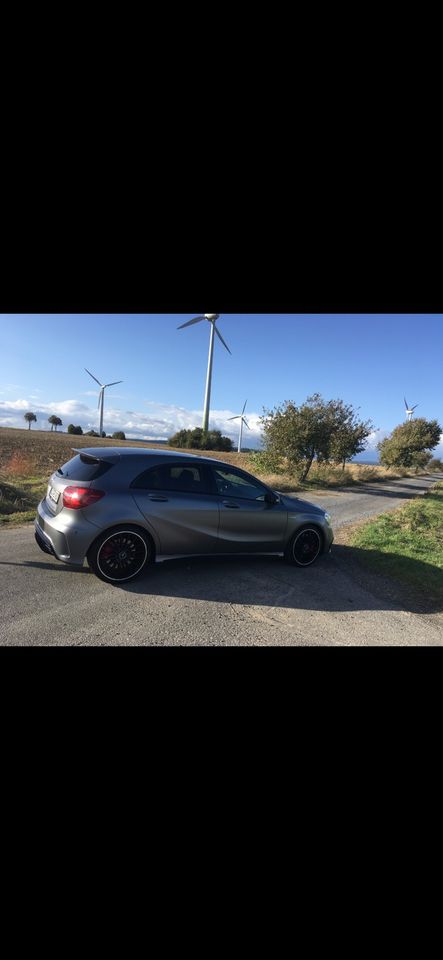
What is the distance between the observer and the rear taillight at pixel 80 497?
11.7ft

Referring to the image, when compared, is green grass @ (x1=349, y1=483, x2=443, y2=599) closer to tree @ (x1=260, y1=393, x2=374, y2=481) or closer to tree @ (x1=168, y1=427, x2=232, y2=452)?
tree @ (x1=260, y1=393, x2=374, y2=481)

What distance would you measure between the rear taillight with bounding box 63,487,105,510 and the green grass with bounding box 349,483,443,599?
4186 mm

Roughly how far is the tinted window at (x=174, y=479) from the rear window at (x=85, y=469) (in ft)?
1.20

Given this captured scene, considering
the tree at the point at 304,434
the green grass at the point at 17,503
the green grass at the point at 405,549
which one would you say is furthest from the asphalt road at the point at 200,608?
the tree at the point at 304,434

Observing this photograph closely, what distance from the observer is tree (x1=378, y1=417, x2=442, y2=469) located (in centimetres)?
3353

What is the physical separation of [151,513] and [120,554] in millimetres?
542

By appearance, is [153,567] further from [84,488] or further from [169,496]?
[84,488]

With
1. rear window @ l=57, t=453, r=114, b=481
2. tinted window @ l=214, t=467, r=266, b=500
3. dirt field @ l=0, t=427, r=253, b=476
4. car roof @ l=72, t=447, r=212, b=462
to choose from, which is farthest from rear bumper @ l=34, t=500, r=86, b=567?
dirt field @ l=0, t=427, r=253, b=476

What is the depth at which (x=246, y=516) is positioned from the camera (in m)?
4.42

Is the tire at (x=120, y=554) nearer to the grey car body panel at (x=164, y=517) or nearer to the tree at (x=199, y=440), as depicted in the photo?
the grey car body panel at (x=164, y=517)
